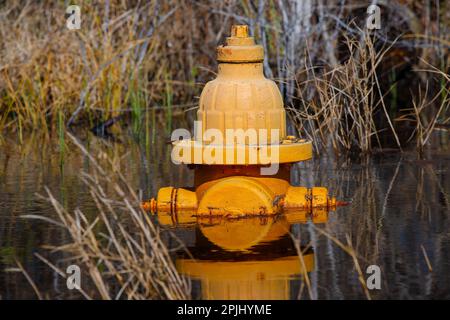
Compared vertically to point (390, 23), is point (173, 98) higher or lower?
lower

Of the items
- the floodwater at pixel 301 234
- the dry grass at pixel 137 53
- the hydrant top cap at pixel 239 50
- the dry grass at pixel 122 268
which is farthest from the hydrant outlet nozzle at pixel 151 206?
the dry grass at pixel 137 53

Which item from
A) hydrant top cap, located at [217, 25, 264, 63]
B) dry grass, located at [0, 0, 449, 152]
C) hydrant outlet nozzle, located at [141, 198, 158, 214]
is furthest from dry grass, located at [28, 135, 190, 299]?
dry grass, located at [0, 0, 449, 152]

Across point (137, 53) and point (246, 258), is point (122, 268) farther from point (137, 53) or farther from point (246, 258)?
point (137, 53)

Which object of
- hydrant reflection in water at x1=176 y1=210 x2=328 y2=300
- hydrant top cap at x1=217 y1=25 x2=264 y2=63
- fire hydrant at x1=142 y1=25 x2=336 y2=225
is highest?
hydrant top cap at x1=217 y1=25 x2=264 y2=63

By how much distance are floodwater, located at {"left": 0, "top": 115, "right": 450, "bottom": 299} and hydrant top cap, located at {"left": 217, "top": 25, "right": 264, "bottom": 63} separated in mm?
919

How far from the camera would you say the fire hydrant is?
6297mm

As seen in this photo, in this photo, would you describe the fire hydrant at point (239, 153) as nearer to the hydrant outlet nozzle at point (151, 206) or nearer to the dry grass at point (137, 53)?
the hydrant outlet nozzle at point (151, 206)

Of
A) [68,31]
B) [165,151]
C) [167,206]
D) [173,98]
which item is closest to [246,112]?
[167,206]

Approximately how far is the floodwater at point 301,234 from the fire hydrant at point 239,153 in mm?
156

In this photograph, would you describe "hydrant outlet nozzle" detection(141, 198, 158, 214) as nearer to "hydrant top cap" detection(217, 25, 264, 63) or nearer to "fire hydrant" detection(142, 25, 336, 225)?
"fire hydrant" detection(142, 25, 336, 225)

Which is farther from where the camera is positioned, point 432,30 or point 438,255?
point 432,30

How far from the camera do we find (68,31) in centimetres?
1073
